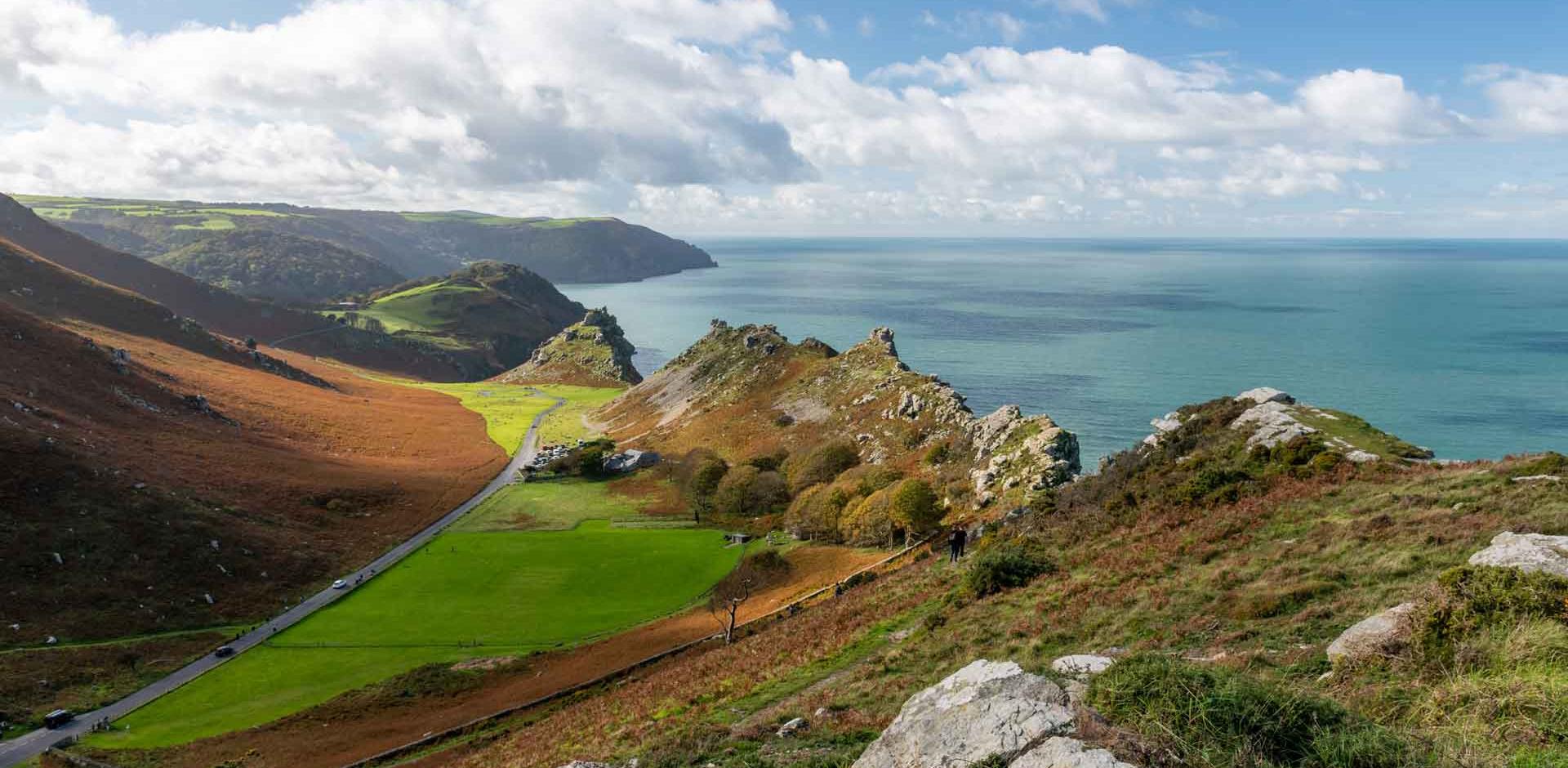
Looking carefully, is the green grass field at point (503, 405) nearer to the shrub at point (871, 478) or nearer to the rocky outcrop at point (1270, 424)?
the shrub at point (871, 478)

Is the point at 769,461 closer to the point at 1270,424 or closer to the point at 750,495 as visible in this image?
the point at 750,495

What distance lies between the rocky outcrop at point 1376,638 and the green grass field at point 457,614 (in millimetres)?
43441

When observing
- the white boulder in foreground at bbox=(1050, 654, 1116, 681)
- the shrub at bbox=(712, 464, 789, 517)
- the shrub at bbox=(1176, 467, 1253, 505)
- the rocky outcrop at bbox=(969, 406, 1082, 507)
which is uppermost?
the white boulder in foreground at bbox=(1050, 654, 1116, 681)

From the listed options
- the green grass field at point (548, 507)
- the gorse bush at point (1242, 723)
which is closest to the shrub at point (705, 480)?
the green grass field at point (548, 507)

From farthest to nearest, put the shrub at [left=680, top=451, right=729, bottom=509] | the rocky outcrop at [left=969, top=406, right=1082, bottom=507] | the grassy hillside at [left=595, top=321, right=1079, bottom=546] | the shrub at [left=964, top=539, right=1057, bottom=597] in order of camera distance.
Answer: the shrub at [left=680, top=451, right=729, bottom=509]
the grassy hillside at [left=595, top=321, right=1079, bottom=546]
the rocky outcrop at [left=969, top=406, right=1082, bottom=507]
the shrub at [left=964, top=539, right=1057, bottom=597]

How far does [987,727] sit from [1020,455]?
156ft

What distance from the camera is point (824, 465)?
7900 centimetres

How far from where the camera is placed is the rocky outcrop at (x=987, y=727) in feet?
30.3

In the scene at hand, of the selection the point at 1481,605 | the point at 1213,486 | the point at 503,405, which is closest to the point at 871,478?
the point at 1213,486

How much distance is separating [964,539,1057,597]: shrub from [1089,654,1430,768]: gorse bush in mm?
18999

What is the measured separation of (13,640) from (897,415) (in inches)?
2703

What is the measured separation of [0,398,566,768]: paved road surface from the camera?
119ft

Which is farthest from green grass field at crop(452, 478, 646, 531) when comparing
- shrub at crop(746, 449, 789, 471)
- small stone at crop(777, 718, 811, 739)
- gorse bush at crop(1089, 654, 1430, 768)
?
gorse bush at crop(1089, 654, 1430, 768)

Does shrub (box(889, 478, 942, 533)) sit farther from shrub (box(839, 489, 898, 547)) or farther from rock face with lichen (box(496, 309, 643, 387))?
rock face with lichen (box(496, 309, 643, 387))
